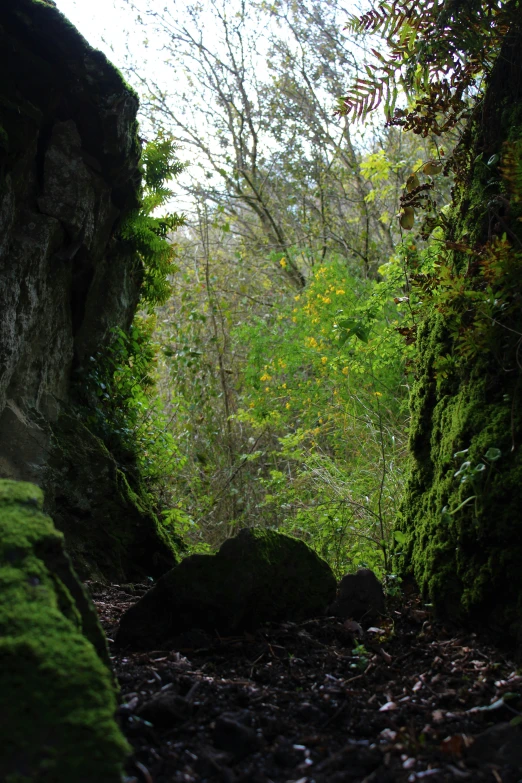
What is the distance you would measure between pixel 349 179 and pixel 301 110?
56.5 inches

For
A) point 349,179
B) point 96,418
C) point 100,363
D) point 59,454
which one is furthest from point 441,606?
point 349,179

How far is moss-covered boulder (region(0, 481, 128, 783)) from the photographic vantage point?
3.89 ft

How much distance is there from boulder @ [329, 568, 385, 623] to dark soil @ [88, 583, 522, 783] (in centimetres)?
9

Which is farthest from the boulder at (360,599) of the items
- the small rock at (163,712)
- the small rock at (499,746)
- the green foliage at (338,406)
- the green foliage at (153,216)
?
the green foliage at (153,216)

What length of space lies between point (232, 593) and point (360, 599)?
2.00 feet

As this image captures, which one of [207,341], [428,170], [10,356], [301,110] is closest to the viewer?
[428,170]

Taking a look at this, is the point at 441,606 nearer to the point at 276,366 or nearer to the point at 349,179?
the point at 276,366

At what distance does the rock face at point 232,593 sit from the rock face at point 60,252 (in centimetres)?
143

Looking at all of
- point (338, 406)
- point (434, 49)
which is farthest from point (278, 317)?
point (434, 49)

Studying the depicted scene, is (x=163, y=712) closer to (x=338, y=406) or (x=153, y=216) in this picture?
(x=153, y=216)

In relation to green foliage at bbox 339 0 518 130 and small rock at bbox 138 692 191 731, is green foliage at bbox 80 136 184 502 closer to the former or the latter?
green foliage at bbox 339 0 518 130

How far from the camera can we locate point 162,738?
1615 millimetres

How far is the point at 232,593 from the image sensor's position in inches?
106

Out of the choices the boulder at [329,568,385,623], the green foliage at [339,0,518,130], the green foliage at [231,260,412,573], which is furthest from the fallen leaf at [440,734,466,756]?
the green foliage at [339,0,518,130]
